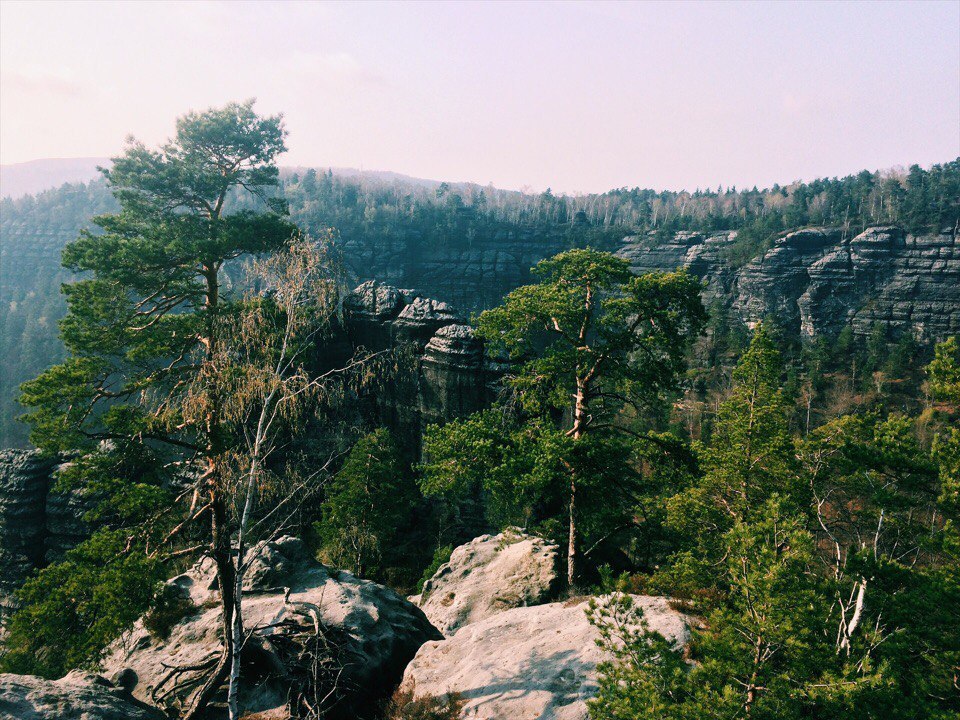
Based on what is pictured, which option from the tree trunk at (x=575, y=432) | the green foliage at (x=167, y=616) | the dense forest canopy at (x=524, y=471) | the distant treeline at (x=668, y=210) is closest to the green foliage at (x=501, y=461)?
the dense forest canopy at (x=524, y=471)

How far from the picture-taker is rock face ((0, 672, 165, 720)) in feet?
22.6

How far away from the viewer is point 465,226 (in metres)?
124

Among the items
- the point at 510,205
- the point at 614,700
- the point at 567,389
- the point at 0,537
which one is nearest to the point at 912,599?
the point at 614,700

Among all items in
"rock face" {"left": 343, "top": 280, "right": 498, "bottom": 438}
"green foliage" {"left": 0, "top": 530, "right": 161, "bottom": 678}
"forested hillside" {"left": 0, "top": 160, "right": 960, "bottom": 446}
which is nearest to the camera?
"green foliage" {"left": 0, "top": 530, "right": 161, "bottom": 678}

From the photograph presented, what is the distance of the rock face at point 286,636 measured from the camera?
10.1 meters

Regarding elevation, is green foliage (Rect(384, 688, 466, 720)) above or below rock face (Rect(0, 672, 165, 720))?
below

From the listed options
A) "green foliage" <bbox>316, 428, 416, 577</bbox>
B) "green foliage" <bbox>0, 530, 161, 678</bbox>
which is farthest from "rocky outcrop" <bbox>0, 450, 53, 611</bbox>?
"green foliage" <bbox>0, 530, 161, 678</bbox>

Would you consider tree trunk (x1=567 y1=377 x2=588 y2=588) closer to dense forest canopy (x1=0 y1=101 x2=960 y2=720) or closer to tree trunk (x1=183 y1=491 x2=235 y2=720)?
dense forest canopy (x1=0 y1=101 x2=960 y2=720)

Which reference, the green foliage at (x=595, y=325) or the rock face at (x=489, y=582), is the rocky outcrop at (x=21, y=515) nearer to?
the rock face at (x=489, y=582)

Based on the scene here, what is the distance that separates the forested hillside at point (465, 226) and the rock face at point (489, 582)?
85.7 m

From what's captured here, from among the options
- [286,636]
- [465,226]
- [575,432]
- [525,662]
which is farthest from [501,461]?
[465,226]

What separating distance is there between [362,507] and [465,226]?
10619 centimetres

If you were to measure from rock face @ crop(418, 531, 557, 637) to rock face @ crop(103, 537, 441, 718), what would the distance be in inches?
84.2

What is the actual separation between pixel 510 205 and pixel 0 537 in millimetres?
140889
